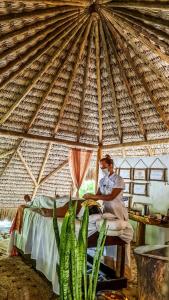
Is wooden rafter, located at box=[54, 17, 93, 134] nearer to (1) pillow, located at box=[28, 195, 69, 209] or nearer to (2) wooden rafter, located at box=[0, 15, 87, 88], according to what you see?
(2) wooden rafter, located at box=[0, 15, 87, 88]

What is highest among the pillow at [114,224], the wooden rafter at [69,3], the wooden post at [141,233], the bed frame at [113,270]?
the wooden rafter at [69,3]

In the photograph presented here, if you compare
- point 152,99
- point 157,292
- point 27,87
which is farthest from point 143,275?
point 27,87

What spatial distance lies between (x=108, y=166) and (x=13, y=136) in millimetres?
2906

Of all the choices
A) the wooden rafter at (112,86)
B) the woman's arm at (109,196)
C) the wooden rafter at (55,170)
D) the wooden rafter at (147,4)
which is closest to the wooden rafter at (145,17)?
the wooden rafter at (147,4)

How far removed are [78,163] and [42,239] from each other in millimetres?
3202

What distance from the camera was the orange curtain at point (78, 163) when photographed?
6.84 metres

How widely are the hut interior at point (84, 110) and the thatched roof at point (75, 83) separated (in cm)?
2

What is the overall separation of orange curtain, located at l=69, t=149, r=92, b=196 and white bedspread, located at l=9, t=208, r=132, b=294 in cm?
240

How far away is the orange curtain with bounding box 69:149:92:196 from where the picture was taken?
684 cm

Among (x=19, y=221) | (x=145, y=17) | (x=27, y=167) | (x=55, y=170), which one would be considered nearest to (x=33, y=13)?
(x=145, y=17)

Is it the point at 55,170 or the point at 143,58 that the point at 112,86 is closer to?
the point at 143,58

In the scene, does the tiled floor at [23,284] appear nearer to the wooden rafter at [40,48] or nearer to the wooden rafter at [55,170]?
the wooden rafter at [55,170]

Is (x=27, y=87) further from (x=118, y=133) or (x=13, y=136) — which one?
(x=118, y=133)

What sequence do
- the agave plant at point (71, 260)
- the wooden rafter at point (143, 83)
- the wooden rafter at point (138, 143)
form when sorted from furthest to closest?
1. the wooden rafter at point (138, 143)
2. the wooden rafter at point (143, 83)
3. the agave plant at point (71, 260)
